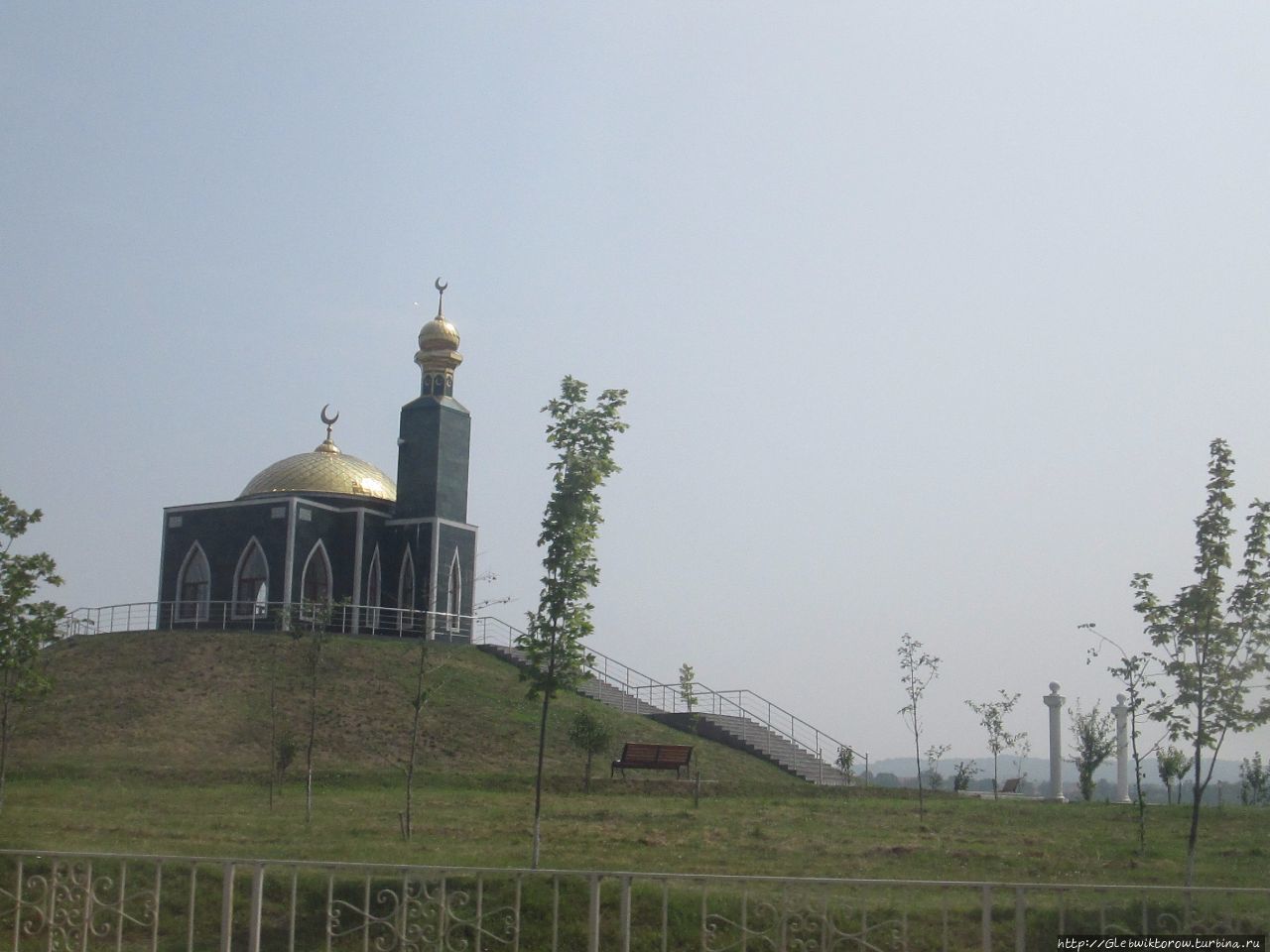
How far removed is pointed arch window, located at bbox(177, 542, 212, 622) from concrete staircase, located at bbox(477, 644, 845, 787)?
9.82m

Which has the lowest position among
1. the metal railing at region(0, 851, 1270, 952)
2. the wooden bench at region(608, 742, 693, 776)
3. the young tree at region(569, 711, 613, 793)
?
the metal railing at region(0, 851, 1270, 952)

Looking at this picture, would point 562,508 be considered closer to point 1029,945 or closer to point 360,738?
point 1029,945

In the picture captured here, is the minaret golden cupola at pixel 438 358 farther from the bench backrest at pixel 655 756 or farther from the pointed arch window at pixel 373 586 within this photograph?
the bench backrest at pixel 655 756

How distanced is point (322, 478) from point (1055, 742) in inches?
905

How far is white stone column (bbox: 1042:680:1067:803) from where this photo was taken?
92.1 feet

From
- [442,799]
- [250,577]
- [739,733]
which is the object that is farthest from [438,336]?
[442,799]

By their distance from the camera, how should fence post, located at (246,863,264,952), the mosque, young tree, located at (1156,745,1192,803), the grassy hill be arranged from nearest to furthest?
fence post, located at (246,863,264,952) < the grassy hill < young tree, located at (1156,745,1192,803) < the mosque

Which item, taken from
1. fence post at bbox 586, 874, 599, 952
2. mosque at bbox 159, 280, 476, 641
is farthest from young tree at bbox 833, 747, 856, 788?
fence post at bbox 586, 874, 599, 952

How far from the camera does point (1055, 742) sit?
1110 inches

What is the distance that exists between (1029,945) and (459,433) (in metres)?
31.8

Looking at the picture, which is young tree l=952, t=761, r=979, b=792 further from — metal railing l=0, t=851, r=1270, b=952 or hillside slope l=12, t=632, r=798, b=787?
metal railing l=0, t=851, r=1270, b=952

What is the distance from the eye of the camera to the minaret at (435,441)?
133ft

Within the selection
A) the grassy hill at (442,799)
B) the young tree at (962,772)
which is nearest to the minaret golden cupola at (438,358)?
the grassy hill at (442,799)

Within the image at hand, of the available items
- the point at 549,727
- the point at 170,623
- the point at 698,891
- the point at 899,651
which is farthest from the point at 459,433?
the point at 698,891
